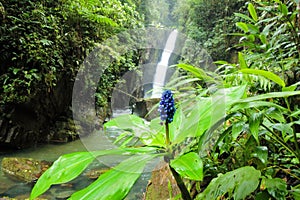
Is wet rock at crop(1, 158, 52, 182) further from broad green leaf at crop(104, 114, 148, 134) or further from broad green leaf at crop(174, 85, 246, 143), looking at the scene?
broad green leaf at crop(174, 85, 246, 143)

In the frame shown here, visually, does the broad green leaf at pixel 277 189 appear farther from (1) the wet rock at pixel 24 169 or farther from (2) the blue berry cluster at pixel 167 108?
(1) the wet rock at pixel 24 169

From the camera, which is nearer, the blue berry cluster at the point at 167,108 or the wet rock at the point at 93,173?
the blue berry cluster at the point at 167,108

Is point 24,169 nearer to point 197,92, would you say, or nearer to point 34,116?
point 34,116

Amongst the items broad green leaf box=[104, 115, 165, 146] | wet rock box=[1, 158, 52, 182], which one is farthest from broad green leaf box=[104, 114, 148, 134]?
wet rock box=[1, 158, 52, 182]

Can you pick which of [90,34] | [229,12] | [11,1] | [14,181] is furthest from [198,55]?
[229,12]

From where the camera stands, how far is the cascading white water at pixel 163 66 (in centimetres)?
86

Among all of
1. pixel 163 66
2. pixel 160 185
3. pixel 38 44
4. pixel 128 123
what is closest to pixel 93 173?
pixel 160 185

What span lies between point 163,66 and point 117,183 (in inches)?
21.8

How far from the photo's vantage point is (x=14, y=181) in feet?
9.45

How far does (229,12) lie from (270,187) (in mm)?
8528

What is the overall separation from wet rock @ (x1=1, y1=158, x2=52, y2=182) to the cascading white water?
103 inches

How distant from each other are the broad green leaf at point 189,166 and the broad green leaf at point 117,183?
0.22 ft

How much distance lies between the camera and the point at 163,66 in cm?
92

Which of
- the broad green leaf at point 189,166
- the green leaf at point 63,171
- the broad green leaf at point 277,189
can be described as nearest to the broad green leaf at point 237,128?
the broad green leaf at point 277,189
